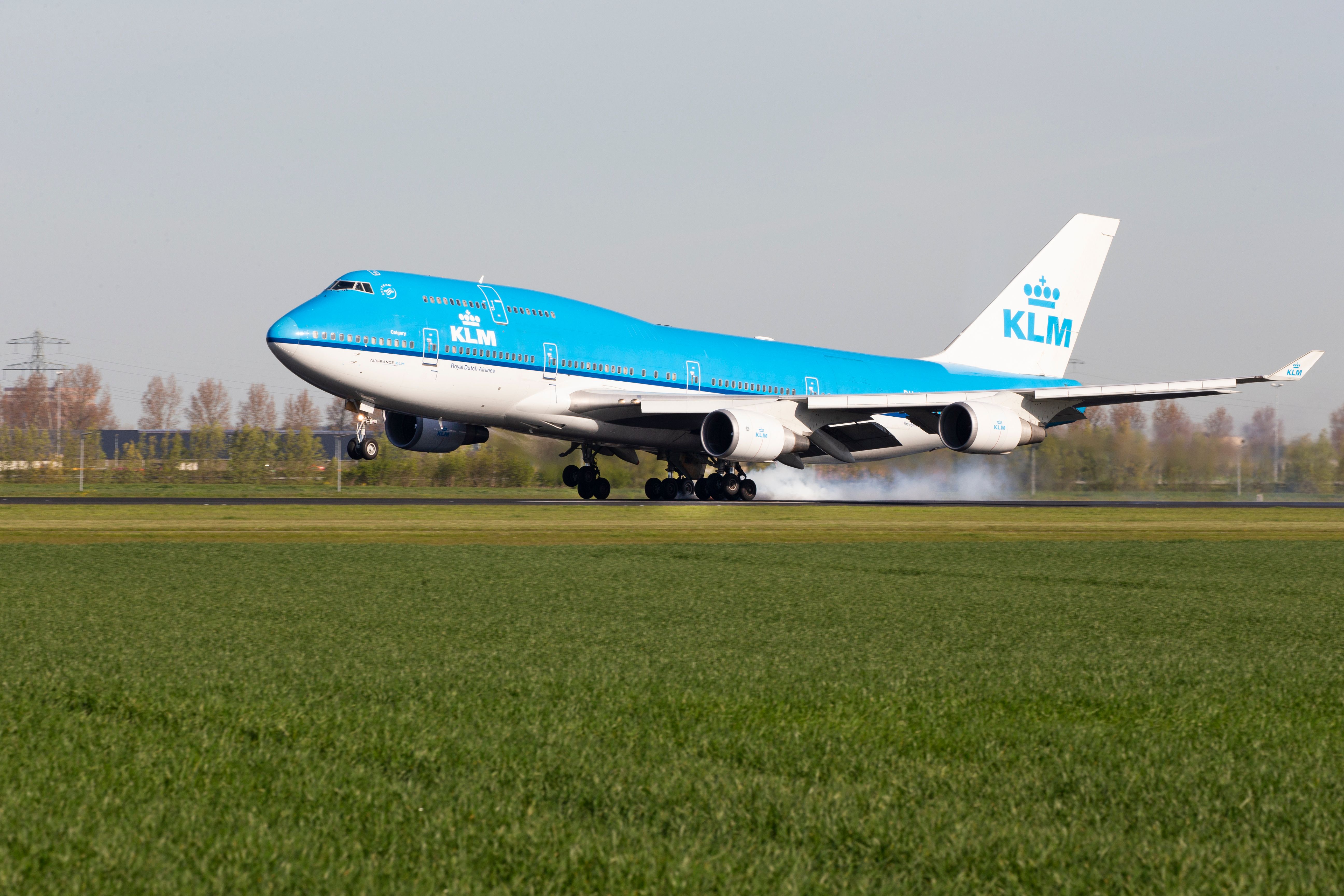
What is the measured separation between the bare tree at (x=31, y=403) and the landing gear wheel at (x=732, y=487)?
98496 millimetres

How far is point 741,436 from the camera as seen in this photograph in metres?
28.5

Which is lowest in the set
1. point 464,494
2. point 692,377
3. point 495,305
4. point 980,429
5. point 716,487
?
point 464,494

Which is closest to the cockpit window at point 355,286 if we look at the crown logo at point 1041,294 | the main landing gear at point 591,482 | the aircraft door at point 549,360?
the aircraft door at point 549,360

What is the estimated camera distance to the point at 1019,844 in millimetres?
2705

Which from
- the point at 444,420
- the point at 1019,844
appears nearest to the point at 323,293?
the point at 444,420

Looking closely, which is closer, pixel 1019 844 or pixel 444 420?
pixel 1019 844

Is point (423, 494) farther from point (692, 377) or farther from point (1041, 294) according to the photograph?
point (1041, 294)

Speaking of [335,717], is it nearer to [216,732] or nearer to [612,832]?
[216,732]

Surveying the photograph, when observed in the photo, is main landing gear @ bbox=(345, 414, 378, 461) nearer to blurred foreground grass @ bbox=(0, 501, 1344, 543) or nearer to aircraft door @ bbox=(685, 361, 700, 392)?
blurred foreground grass @ bbox=(0, 501, 1344, 543)

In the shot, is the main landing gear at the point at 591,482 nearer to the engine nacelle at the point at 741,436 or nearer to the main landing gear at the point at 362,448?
the engine nacelle at the point at 741,436

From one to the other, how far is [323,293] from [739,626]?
2212 cm

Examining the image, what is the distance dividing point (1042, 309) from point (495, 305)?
20755mm

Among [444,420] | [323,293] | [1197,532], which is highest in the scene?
[323,293]

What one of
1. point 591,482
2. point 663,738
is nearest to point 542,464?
point 591,482
